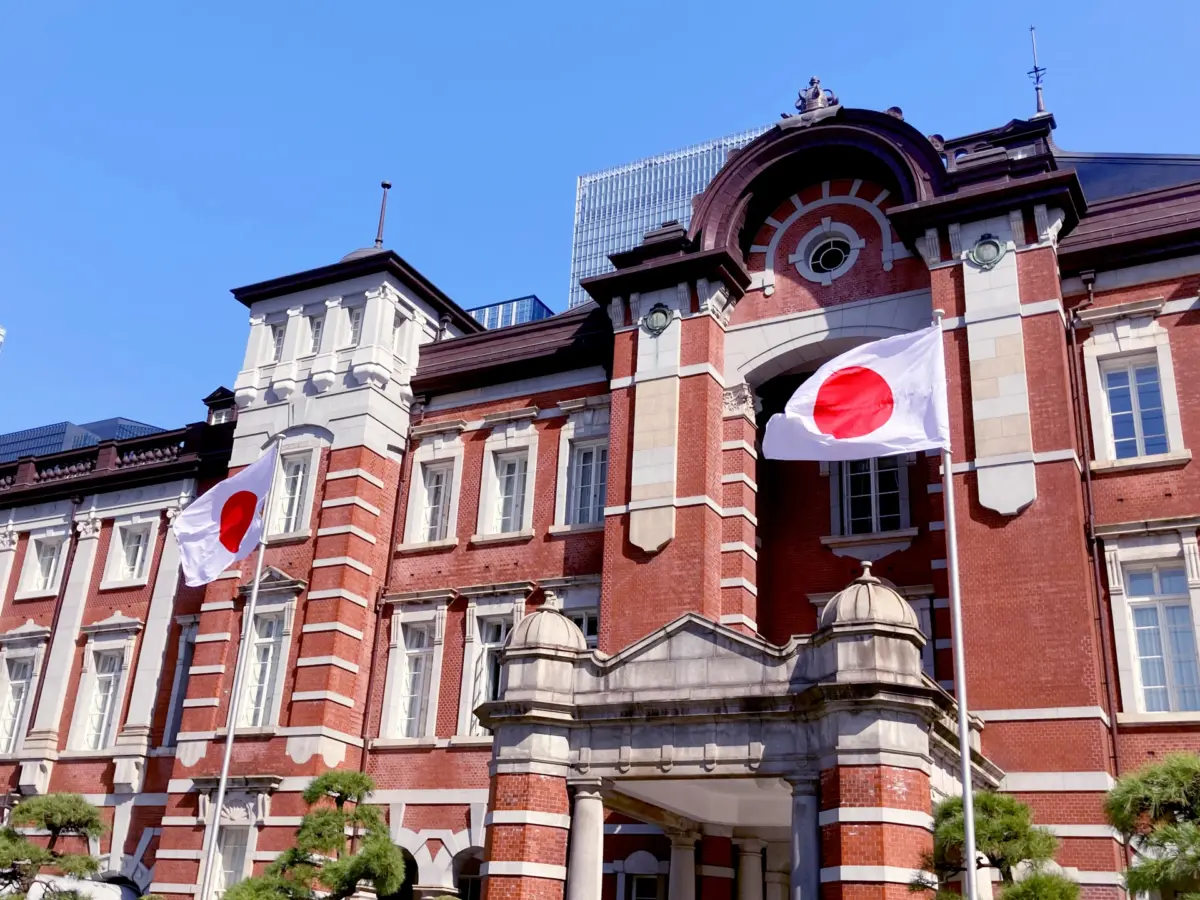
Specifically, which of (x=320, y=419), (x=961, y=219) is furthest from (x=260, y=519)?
(x=961, y=219)

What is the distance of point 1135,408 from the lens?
60.5 ft

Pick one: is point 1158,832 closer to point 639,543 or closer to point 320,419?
point 639,543

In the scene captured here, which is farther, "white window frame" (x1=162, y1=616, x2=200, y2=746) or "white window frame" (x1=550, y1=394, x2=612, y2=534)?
"white window frame" (x1=162, y1=616, x2=200, y2=746)

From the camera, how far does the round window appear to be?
21.7 metres

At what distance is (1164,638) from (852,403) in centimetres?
601

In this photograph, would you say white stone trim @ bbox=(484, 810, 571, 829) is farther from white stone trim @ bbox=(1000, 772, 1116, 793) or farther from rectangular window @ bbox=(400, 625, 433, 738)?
rectangular window @ bbox=(400, 625, 433, 738)

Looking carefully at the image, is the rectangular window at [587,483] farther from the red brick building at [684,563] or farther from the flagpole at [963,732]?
the flagpole at [963,732]

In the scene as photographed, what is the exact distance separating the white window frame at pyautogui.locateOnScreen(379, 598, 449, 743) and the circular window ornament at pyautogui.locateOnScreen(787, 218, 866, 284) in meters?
9.03

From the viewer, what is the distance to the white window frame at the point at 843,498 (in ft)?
66.1

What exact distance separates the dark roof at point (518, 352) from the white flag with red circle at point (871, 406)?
8.30 metres

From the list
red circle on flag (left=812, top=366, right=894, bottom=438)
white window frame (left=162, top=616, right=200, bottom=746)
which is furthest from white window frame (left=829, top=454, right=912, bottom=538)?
white window frame (left=162, top=616, right=200, bottom=746)

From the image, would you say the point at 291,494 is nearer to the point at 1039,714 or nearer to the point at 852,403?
the point at 852,403

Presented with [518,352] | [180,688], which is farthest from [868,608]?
[180,688]

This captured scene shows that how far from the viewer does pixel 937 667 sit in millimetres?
18312
